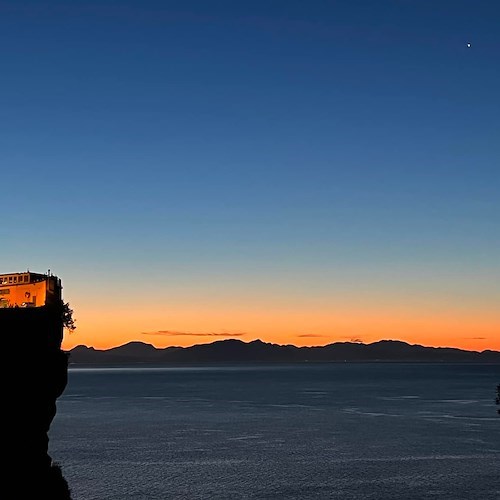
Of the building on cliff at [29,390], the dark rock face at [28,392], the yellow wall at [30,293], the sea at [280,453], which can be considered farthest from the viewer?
the yellow wall at [30,293]

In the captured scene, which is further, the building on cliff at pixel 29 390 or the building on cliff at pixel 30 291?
the building on cliff at pixel 30 291

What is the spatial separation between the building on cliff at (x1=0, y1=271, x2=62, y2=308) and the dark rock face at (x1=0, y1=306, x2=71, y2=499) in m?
24.2

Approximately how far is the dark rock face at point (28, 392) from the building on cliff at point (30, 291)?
79.3 feet

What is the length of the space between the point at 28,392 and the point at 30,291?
33.5m

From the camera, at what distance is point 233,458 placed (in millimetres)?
92500

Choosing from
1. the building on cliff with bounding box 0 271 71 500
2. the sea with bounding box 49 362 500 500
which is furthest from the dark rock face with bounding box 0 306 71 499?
the sea with bounding box 49 362 500 500

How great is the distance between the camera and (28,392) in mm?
90375

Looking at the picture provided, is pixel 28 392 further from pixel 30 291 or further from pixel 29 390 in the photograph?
pixel 30 291

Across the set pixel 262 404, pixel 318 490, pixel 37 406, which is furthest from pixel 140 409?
pixel 318 490

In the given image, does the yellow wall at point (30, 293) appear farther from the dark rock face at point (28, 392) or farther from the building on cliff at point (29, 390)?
the dark rock face at point (28, 392)

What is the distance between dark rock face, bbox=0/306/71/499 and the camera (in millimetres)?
85250

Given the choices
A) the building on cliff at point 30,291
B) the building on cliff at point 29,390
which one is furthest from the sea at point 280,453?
the building on cliff at point 30,291

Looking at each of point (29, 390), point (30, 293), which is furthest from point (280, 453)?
point (30, 293)

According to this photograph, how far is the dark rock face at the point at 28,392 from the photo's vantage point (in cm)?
8525
